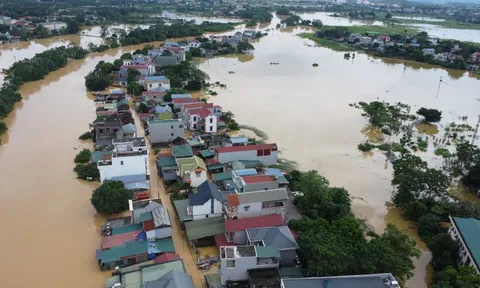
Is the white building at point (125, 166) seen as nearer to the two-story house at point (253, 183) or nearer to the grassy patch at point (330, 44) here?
the two-story house at point (253, 183)

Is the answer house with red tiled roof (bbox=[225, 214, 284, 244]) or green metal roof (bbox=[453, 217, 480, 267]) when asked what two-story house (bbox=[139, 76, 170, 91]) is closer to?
house with red tiled roof (bbox=[225, 214, 284, 244])

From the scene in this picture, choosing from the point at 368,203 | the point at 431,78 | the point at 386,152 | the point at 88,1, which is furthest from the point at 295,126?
the point at 88,1

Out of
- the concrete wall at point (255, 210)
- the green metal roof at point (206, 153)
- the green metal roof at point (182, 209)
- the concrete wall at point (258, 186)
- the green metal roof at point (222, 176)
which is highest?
the concrete wall at point (258, 186)

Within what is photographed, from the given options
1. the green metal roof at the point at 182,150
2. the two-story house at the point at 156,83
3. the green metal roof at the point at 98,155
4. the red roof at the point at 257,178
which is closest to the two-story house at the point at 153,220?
the red roof at the point at 257,178

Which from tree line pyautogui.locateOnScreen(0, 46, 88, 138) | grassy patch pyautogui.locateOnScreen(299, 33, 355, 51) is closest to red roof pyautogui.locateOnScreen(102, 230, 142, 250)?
tree line pyautogui.locateOnScreen(0, 46, 88, 138)

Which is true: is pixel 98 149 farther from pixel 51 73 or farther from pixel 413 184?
pixel 51 73

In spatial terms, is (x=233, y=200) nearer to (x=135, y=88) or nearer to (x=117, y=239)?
(x=117, y=239)
